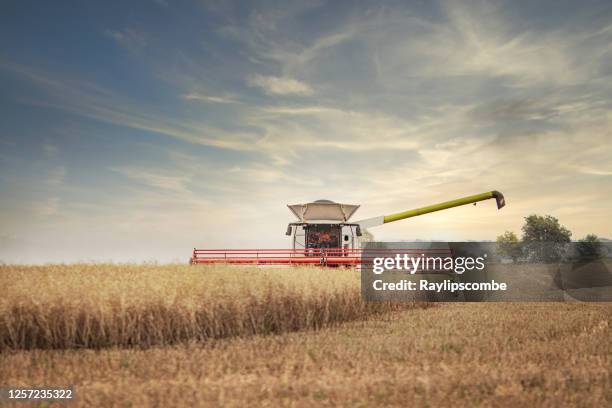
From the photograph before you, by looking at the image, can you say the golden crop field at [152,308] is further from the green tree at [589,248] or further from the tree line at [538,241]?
Result: the tree line at [538,241]

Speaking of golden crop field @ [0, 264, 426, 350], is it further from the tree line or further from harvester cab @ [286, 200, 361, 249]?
the tree line

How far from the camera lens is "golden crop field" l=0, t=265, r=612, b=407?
5629 millimetres

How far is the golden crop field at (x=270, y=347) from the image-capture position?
563 centimetres

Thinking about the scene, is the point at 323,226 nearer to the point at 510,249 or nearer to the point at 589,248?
the point at 589,248

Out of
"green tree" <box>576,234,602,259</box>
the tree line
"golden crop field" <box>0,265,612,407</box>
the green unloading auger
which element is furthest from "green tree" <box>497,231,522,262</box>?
"golden crop field" <box>0,265,612,407</box>

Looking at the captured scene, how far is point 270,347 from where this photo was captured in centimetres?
780

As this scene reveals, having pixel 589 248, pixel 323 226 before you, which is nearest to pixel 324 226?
pixel 323 226

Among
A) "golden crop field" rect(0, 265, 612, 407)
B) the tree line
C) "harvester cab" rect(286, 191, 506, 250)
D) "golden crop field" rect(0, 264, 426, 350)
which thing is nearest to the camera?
"golden crop field" rect(0, 265, 612, 407)

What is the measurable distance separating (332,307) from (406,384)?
4.93 metres

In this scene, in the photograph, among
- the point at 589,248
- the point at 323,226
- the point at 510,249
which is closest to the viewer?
the point at 323,226

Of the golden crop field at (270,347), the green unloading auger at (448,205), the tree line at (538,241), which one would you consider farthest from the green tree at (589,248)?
the golden crop field at (270,347)

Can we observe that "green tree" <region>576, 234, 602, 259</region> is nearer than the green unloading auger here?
No

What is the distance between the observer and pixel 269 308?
9.46m

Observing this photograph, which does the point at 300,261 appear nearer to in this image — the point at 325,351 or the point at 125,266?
the point at 125,266
